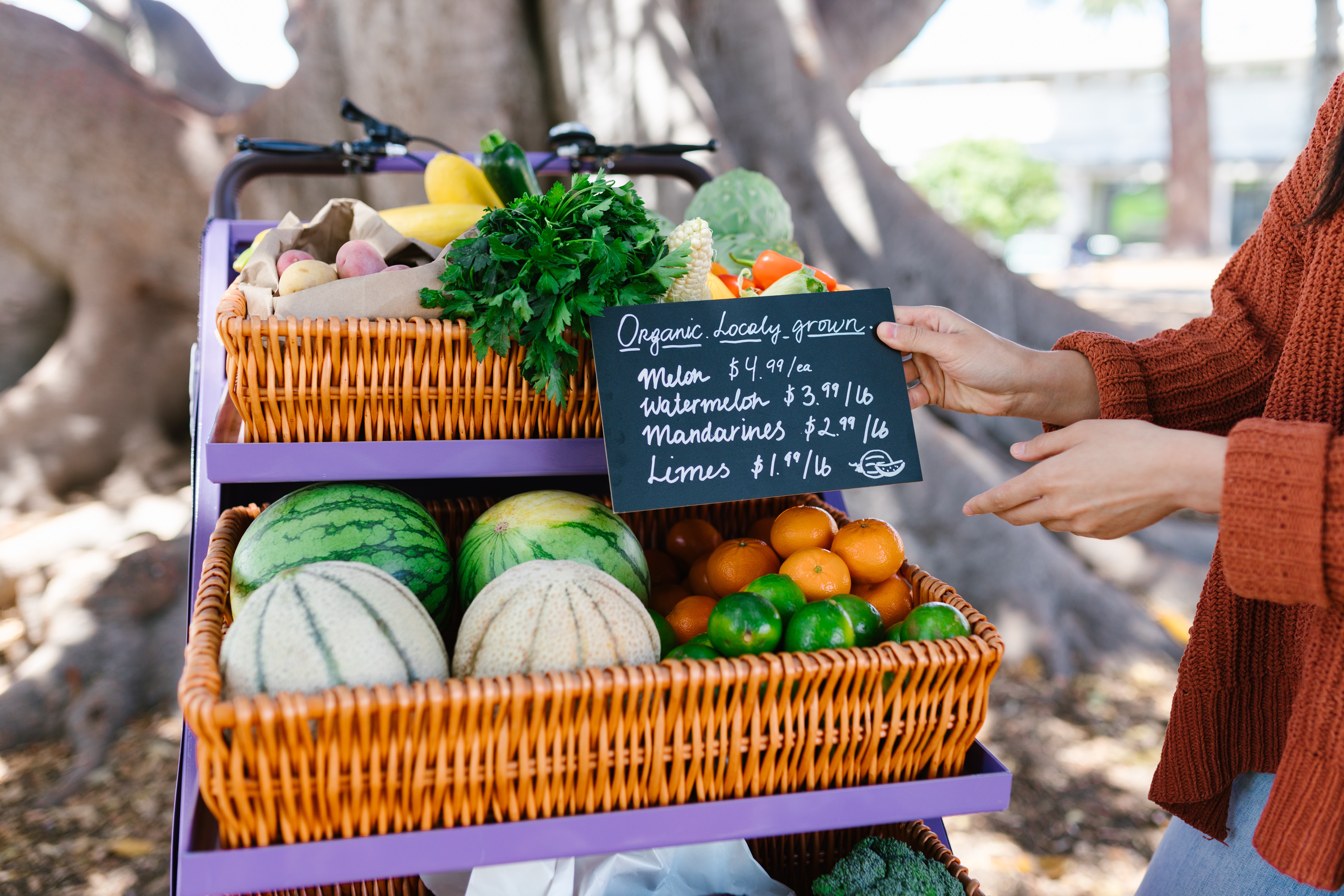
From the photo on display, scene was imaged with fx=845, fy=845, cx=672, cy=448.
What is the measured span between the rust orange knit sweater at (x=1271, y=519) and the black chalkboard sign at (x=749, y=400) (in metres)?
0.46

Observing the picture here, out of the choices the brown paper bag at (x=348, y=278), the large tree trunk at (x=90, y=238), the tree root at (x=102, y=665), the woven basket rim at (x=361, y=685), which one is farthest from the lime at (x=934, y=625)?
the large tree trunk at (x=90, y=238)

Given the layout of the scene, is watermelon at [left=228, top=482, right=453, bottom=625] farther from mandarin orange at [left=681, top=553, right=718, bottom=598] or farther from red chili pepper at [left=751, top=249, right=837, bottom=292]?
red chili pepper at [left=751, top=249, right=837, bottom=292]

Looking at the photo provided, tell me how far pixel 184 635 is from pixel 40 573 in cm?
79

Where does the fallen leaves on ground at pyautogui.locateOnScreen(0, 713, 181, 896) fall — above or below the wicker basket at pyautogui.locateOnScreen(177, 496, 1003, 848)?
below

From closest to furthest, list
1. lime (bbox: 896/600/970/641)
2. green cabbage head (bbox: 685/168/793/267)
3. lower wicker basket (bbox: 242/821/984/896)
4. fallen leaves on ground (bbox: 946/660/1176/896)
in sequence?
lime (bbox: 896/600/970/641), lower wicker basket (bbox: 242/821/984/896), green cabbage head (bbox: 685/168/793/267), fallen leaves on ground (bbox: 946/660/1176/896)

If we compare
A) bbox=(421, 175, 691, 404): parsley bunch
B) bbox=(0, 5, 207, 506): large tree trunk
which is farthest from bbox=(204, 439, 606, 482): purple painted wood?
bbox=(0, 5, 207, 506): large tree trunk

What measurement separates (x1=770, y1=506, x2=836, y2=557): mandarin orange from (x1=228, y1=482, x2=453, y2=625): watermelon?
→ 1.92ft

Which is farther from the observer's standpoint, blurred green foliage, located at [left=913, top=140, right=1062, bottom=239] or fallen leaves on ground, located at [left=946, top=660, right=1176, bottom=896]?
blurred green foliage, located at [left=913, top=140, right=1062, bottom=239]

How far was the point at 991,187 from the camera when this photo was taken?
2534 cm

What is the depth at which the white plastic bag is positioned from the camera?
1.29m

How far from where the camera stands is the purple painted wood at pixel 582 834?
976 mm

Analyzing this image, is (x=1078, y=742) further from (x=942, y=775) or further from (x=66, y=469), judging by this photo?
(x=66, y=469)

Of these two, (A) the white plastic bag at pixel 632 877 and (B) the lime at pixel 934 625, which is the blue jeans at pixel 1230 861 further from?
(A) the white plastic bag at pixel 632 877

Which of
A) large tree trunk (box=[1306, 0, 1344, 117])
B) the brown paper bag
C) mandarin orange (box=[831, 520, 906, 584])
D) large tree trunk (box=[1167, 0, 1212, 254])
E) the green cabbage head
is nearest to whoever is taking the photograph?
the brown paper bag
